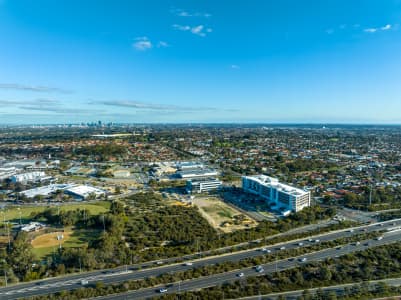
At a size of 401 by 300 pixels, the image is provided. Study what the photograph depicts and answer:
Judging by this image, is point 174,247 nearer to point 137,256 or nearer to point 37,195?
point 137,256

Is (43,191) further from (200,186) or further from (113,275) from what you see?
(113,275)

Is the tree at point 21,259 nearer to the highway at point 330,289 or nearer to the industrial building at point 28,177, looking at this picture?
the highway at point 330,289

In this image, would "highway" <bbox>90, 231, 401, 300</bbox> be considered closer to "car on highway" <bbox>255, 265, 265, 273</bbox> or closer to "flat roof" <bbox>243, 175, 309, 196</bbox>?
"car on highway" <bbox>255, 265, 265, 273</bbox>

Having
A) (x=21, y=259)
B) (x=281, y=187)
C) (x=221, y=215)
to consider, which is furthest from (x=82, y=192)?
(x=281, y=187)

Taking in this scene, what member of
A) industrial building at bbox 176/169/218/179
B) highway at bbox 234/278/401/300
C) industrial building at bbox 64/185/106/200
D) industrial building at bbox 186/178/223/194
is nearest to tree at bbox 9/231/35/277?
highway at bbox 234/278/401/300

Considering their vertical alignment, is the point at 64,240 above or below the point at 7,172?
below
